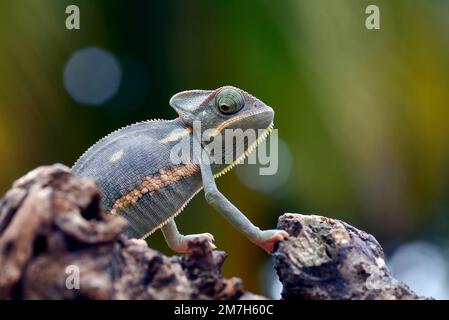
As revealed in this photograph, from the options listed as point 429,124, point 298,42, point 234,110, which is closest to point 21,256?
point 234,110

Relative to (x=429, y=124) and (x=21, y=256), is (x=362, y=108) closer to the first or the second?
(x=429, y=124)

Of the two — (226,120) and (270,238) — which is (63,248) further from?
(226,120)

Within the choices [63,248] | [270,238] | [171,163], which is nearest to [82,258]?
[63,248]

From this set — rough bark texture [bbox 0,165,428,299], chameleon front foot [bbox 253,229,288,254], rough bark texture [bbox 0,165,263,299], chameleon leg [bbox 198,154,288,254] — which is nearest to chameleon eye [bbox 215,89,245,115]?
chameleon leg [bbox 198,154,288,254]

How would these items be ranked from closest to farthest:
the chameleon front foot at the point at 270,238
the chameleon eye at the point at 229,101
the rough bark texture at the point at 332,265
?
1. the rough bark texture at the point at 332,265
2. the chameleon front foot at the point at 270,238
3. the chameleon eye at the point at 229,101

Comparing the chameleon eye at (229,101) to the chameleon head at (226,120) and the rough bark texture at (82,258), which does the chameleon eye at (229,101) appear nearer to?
the chameleon head at (226,120)

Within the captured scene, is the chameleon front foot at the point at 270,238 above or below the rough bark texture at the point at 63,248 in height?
below

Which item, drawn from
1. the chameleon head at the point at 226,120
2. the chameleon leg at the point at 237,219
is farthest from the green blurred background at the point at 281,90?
the chameleon leg at the point at 237,219
